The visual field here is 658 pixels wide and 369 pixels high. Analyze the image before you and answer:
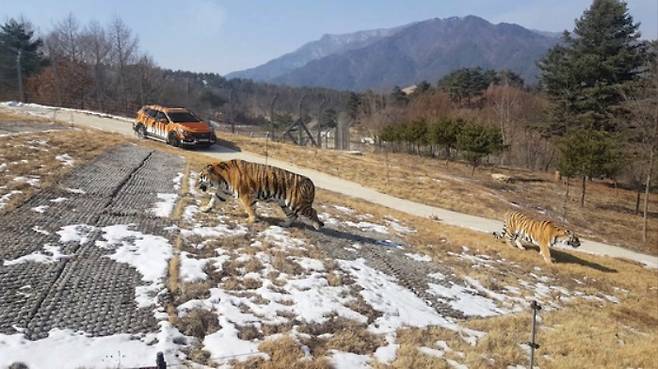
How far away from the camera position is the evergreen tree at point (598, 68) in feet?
147

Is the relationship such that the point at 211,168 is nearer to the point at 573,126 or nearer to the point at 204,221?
the point at 204,221

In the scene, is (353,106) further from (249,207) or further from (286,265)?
(286,265)

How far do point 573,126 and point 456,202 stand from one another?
2449cm

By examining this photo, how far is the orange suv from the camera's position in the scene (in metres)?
28.2

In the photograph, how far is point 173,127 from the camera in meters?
28.4

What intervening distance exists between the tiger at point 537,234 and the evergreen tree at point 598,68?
30208mm

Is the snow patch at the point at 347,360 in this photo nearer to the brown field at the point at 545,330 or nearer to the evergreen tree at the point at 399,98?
the brown field at the point at 545,330

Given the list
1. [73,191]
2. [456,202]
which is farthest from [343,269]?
[456,202]

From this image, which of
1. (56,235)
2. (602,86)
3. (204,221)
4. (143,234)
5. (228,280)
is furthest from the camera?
(602,86)

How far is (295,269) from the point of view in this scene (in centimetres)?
1046

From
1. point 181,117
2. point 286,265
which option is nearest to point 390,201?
point 181,117

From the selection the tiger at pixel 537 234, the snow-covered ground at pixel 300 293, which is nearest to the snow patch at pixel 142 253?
the snow-covered ground at pixel 300 293

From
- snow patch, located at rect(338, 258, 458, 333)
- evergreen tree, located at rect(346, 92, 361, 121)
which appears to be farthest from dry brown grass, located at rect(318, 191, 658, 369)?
evergreen tree, located at rect(346, 92, 361, 121)

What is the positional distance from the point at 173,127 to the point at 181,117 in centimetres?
134
